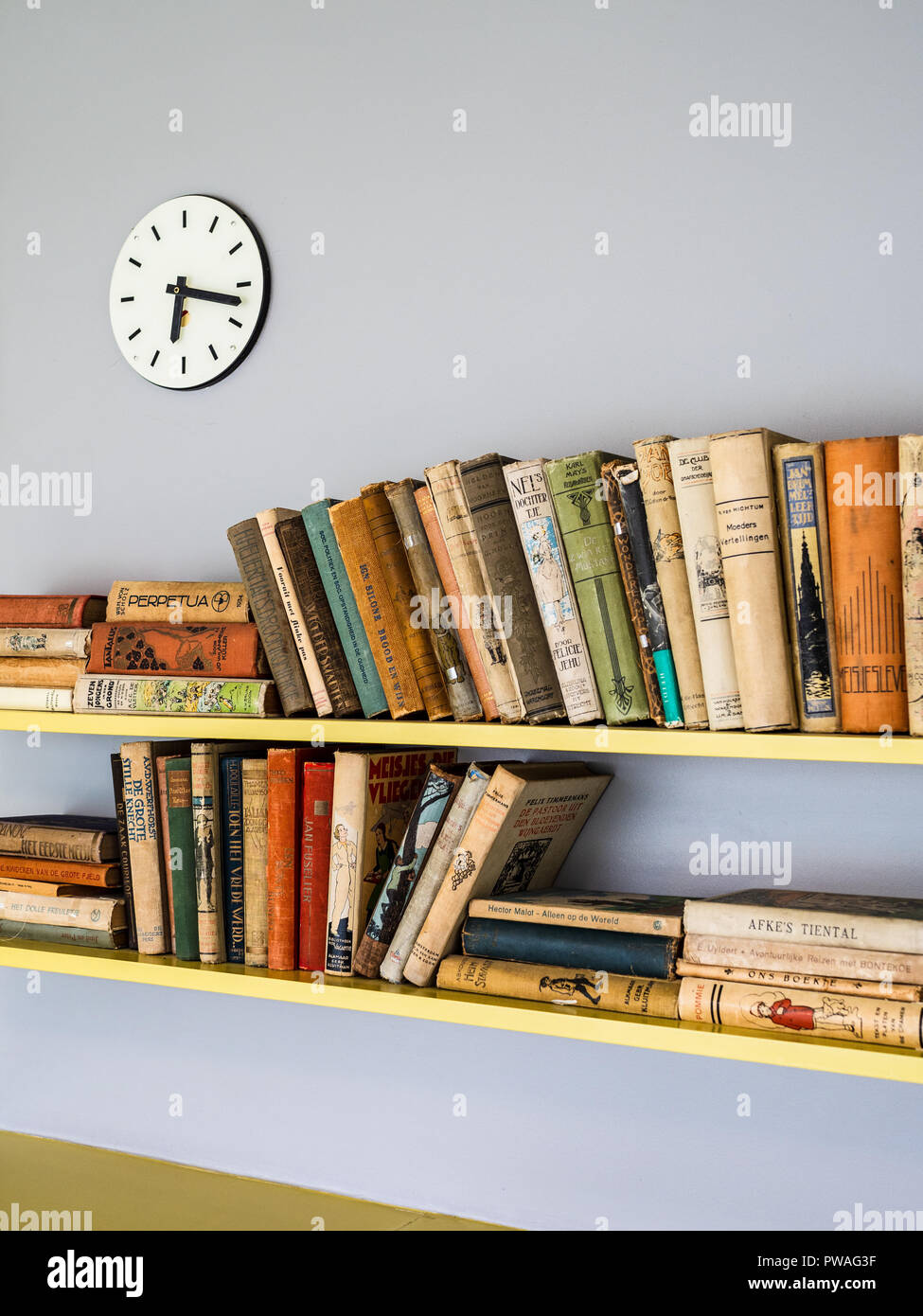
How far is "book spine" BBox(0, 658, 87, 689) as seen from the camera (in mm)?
1493

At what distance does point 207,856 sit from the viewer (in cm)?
138

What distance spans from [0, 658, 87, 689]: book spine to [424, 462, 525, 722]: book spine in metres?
0.56

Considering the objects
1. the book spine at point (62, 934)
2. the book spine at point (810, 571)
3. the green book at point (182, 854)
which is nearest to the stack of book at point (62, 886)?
the book spine at point (62, 934)

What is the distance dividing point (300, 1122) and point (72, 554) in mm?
906

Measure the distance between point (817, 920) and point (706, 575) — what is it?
0.33m

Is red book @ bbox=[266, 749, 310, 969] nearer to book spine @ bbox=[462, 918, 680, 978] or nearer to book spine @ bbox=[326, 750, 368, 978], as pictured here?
book spine @ bbox=[326, 750, 368, 978]

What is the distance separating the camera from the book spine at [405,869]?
1252 millimetres

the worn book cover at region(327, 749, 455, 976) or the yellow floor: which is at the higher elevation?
the worn book cover at region(327, 749, 455, 976)

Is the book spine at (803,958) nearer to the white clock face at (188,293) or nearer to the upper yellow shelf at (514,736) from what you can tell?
the upper yellow shelf at (514,736)

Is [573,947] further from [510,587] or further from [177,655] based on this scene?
[177,655]

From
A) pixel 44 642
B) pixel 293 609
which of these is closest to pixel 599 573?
pixel 293 609

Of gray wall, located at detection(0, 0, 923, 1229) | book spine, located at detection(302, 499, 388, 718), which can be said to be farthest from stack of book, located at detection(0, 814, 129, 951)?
book spine, located at detection(302, 499, 388, 718)

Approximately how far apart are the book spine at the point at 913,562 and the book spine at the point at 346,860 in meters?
0.58
